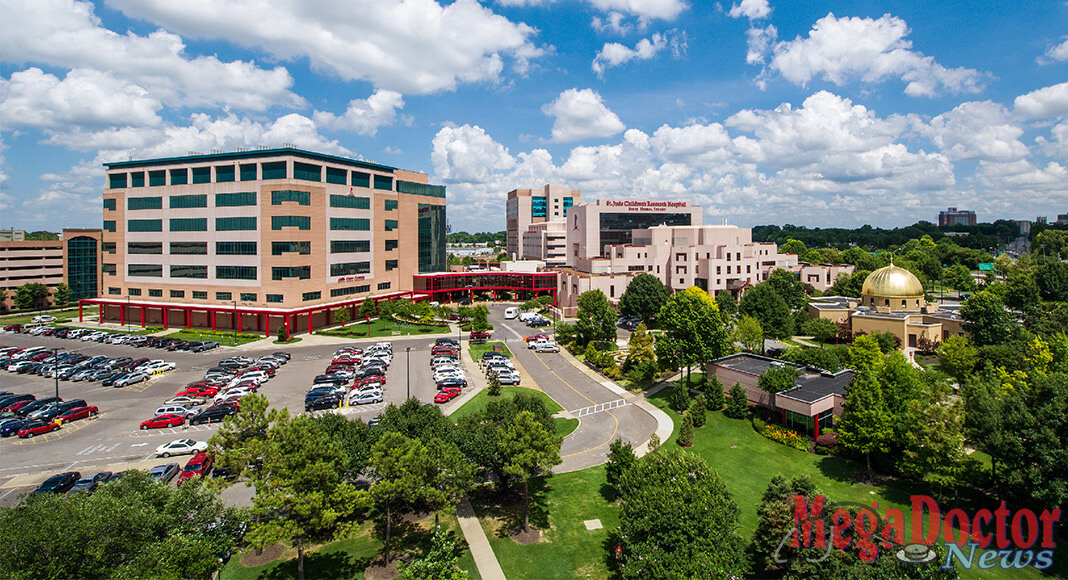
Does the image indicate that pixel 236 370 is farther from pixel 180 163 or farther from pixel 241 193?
pixel 180 163

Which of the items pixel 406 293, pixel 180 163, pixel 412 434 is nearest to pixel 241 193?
pixel 180 163

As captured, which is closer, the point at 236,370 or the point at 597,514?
the point at 597,514

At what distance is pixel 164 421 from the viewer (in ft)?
149

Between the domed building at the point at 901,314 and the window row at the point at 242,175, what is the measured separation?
3418 inches

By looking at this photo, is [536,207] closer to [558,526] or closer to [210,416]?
[210,416]

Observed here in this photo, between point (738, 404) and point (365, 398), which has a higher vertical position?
point (738, 404)

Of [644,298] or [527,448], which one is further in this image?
[644,298]

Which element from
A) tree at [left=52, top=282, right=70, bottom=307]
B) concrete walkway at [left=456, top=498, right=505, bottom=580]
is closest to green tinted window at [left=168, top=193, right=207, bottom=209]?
tree at [left=52, top=282, right=70, bottom=307]

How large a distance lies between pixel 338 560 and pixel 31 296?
129 metres

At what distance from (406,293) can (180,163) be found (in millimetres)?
46160

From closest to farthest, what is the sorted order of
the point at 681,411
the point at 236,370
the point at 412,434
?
the point at 412,434 → the point at 681,411 → the point at 236,370

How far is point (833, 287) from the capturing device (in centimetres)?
12019

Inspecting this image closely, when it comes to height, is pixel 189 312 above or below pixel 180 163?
below

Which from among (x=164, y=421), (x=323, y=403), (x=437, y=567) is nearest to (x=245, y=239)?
(x=164, y=421)
